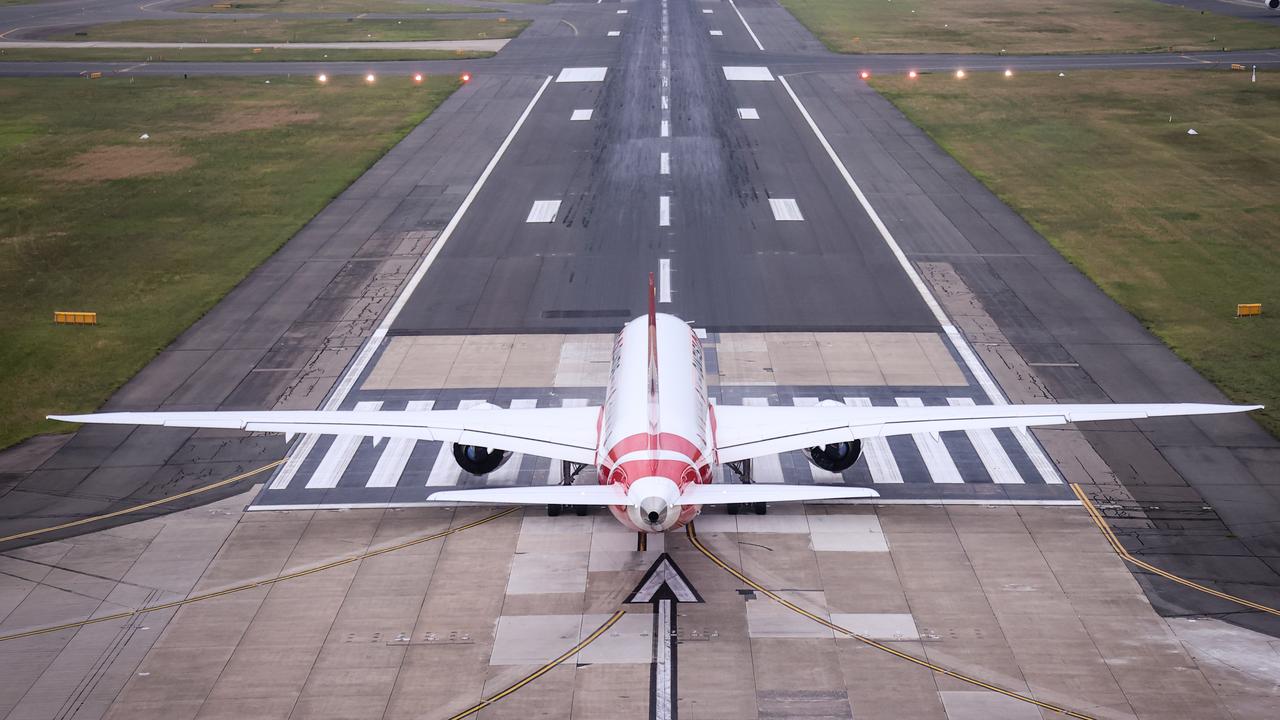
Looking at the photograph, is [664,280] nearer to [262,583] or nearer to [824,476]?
[824,476]

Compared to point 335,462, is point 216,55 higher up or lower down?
higher up

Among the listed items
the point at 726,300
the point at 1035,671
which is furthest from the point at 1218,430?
the point at 726,300

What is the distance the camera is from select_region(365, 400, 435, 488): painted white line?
3884 cm

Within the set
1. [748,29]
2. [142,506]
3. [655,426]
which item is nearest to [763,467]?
[655,426]

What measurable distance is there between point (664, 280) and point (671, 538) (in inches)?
911

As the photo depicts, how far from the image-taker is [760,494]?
29.4 m

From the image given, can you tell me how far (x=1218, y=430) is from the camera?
41750 millimetres

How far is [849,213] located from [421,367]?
30618 millimetres

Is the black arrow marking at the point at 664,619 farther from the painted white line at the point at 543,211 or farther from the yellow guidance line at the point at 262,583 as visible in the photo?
the painted white line at the point at 543,211

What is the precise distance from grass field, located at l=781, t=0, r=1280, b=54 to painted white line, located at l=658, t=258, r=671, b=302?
219 ft

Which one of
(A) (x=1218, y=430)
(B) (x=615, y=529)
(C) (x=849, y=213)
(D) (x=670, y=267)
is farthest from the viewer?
(C) (x=849, y=213)

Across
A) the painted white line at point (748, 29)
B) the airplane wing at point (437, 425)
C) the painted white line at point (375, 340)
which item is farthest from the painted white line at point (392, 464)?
the painted white line at point (748, 29)

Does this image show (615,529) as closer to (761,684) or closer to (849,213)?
(761,684)

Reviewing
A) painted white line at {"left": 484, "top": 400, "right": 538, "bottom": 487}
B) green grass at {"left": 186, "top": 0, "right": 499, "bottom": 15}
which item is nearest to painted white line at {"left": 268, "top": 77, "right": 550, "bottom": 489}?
painted white line at {"left": 484, "top": 400, "right": 538, "bottom": 487}
